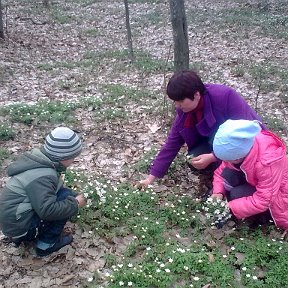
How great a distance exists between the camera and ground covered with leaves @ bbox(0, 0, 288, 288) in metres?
4.05

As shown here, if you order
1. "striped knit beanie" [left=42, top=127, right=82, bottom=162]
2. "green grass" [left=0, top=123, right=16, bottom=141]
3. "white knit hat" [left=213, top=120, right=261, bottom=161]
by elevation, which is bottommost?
"green grass" [left=0, top=123, right=16, bottom=141]

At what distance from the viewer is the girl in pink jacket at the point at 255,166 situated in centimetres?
416

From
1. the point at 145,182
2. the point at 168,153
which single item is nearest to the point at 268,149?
the point at 168,153

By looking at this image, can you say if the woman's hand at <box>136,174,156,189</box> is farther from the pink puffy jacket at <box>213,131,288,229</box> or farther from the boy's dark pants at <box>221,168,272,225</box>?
the pink puffy jacket at <box>213,131,288,229</box>

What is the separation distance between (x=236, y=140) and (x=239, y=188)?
71 centimetres

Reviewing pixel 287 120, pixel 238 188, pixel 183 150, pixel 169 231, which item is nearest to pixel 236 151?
pixel 238 188

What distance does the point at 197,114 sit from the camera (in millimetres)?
5086

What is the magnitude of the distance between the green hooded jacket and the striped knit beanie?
8cm

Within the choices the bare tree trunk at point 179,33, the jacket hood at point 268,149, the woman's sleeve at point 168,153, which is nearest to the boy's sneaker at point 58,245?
the woman's sleeve at point 168,153

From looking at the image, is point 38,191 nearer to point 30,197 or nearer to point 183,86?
point 30,197

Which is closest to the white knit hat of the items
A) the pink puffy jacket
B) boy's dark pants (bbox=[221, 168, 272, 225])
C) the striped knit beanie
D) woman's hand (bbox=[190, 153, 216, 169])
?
the pink puffy jacket

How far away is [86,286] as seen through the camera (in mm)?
3879

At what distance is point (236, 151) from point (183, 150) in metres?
2.30

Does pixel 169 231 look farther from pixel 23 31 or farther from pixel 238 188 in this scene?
pixel 23 31
